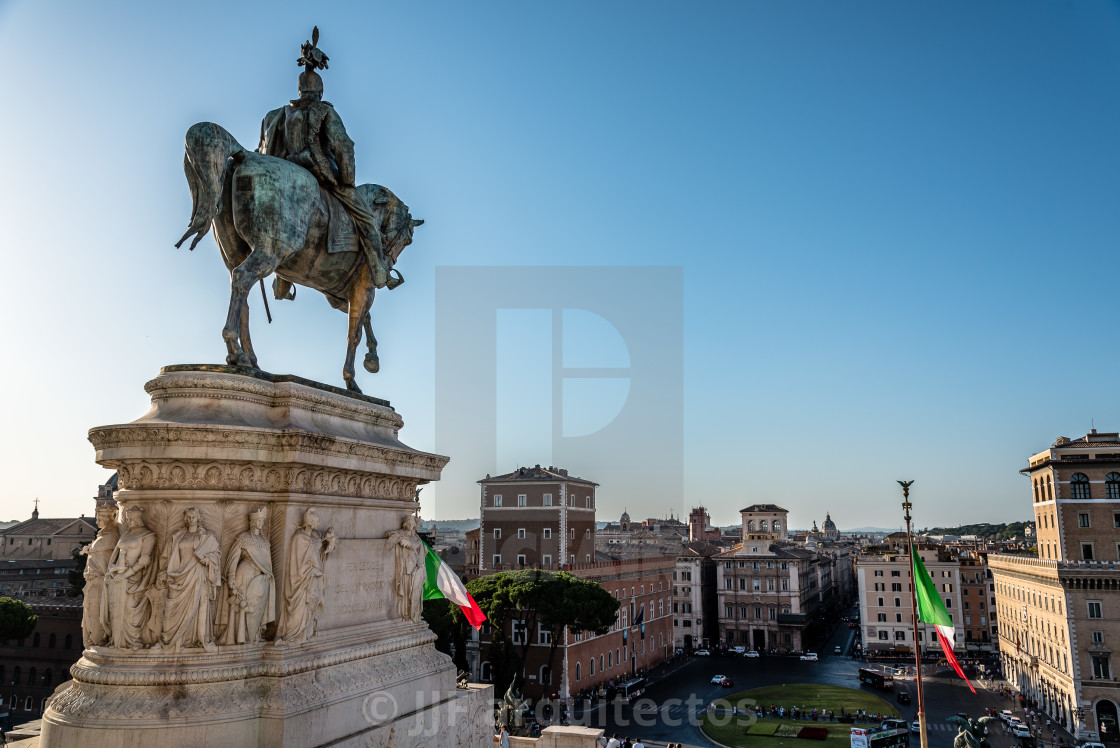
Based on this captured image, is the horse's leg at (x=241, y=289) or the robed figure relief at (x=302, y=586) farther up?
the horse's leg at (x=241, y=289)

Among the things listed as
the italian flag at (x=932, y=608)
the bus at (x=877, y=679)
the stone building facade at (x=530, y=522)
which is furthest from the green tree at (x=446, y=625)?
the bus at (x=877, y=679)

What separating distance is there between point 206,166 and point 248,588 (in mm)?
4303

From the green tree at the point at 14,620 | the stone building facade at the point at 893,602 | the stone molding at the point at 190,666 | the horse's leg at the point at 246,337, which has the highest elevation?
the horse's leg at the point at 246,337

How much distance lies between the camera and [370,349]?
→ 10234 millimetres

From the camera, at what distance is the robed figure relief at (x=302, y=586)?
688 centimetres

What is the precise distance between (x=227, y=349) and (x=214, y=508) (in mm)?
1846

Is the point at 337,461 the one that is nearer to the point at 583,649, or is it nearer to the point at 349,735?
the point at 349,735

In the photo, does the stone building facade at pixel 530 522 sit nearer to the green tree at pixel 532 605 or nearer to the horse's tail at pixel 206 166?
the green tree at pixel 532 605

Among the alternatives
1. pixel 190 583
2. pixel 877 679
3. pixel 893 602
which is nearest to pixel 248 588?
pixel 190 583

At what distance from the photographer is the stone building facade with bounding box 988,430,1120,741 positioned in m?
45.5

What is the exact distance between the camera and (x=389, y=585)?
8359 mm

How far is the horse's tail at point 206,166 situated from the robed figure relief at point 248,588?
3.19 meters

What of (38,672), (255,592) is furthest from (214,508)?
(38,672)

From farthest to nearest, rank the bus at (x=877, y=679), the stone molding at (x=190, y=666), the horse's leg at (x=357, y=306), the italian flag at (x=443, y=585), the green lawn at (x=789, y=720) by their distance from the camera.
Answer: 1. the bus at (x=877, y=679)
2. the green lawn at (x=789, y=720)
3. the italian flag at (x=443, y=585)
4. the horse's leg at (x=357, y=306)
5. the stone molding at (x=190, y=666)
